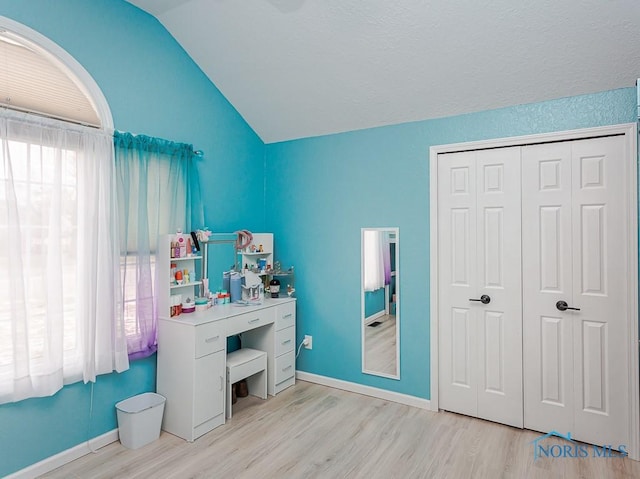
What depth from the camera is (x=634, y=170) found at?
2383mm

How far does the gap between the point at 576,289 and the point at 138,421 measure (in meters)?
3.09

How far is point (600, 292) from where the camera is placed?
8.20 ft

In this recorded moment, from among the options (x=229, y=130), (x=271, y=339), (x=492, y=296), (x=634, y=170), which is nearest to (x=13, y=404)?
(x=271, y=339)

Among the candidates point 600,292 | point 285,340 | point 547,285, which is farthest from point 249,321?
point 600,292

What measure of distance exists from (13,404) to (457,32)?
11.3 ft

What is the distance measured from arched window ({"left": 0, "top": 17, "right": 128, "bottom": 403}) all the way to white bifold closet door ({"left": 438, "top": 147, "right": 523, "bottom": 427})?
8.02ft

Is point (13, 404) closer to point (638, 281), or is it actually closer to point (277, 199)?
point (277, 199)

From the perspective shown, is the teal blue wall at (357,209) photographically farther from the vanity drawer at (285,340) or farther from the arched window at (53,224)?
the arched window at (53,224)

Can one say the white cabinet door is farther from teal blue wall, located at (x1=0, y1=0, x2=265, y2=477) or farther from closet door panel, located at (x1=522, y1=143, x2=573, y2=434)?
closet door panel, located at (x1=522, y1=143, x2=573, y2=434)

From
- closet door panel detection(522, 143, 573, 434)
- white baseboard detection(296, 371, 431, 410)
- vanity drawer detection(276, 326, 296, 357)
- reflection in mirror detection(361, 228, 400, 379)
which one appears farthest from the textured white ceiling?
white baseboard detection(296, 371, 431, 410)

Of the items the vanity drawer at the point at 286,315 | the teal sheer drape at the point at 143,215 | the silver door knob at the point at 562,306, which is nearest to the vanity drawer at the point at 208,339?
the teal sheer drape at the point at 143,215

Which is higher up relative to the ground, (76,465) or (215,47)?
(215,47)

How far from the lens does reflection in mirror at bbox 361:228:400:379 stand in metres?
3.24

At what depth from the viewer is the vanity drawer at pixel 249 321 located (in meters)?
2.88
